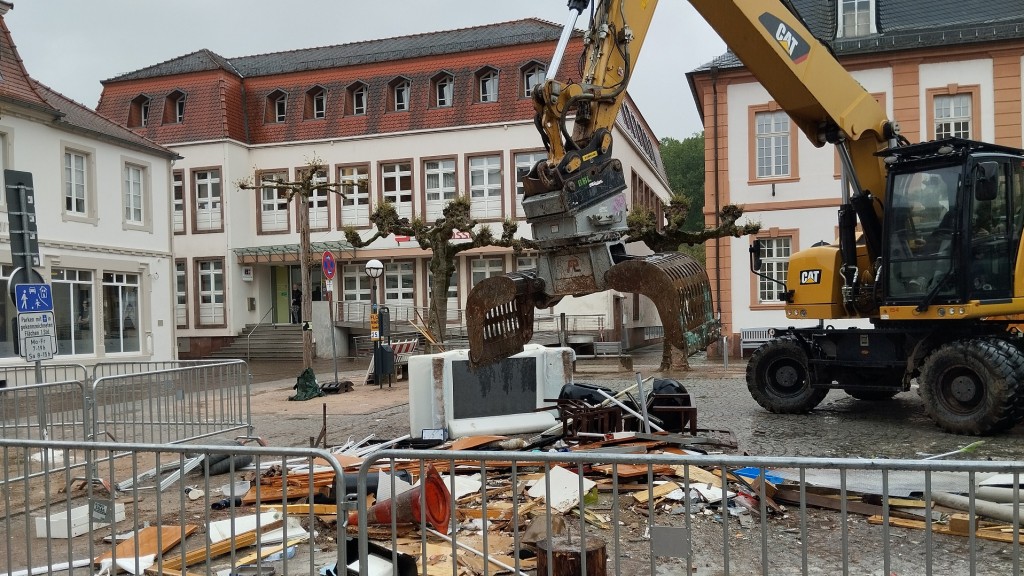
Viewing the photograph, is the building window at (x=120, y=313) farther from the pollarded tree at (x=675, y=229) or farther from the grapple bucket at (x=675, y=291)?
the grapple bucket at (x=675, y=291)

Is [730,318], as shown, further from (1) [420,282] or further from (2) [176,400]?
(2) [176,400]

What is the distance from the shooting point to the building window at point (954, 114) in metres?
24.9

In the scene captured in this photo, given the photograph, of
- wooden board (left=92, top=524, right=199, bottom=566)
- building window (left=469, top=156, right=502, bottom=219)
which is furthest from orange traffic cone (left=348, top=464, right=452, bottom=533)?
building window (left=469, top=156, right=502, bottom=219)

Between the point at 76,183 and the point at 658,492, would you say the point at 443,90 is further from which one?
the point at 658,492

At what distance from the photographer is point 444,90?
37375 mm

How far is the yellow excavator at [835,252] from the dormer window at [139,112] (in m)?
34.9

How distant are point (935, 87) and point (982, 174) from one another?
1673 cm

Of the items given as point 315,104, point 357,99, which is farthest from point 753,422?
point 315,104

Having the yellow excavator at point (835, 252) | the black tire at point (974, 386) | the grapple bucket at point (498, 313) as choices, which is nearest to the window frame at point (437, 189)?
the yellow excavator at point (835, 252)

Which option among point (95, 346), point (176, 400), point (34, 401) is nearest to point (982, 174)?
point (176, 400)

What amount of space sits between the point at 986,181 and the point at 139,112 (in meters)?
38.7

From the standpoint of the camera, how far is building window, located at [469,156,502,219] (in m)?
36.2

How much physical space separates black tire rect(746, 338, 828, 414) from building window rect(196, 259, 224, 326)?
3088 centimetres

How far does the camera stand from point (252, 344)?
123 feet
